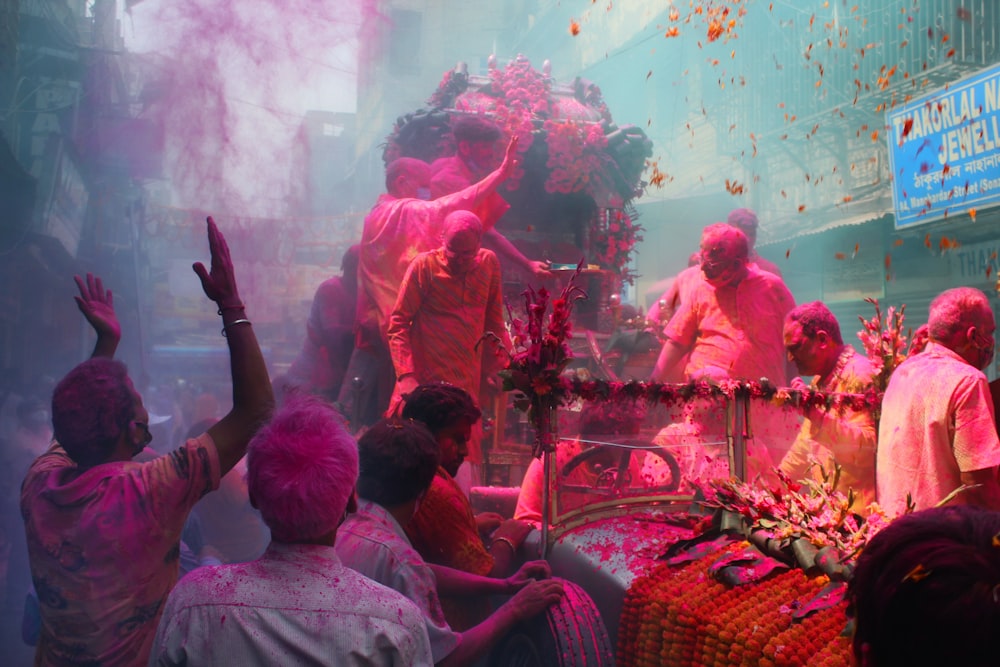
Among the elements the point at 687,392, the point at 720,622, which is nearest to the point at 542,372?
the point at 687,392

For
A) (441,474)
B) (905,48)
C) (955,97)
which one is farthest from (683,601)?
(905,48)

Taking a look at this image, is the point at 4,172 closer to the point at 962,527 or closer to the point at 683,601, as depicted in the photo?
the point at 683,601

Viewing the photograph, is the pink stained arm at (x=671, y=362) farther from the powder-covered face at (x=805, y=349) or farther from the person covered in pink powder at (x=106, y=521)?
the person covered in pink powder at (x=106, y=521)

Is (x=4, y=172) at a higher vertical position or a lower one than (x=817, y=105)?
lower

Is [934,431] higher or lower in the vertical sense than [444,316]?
lower

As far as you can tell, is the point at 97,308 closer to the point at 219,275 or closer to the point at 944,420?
the point at 219,275

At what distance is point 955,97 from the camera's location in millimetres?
9094

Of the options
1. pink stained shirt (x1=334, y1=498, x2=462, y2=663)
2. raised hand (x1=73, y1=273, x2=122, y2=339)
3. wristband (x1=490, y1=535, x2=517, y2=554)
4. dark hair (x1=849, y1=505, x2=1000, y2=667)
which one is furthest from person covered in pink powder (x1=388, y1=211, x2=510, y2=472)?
dark hair (x1=849, y1=505, x2=1000, y2=667)

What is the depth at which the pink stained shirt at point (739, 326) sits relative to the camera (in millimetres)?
5922

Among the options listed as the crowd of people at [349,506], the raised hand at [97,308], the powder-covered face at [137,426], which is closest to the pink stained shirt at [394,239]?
the crowd of people at [349,506]

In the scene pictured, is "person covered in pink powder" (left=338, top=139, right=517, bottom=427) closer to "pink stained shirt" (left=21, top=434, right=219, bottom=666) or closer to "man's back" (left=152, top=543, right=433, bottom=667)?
"pink stained shirt" (left=21, top=434, right=219, bottom=666)

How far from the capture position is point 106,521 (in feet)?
6.94

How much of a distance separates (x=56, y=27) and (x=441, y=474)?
6159mm

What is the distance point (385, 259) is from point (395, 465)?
464 centimetres
